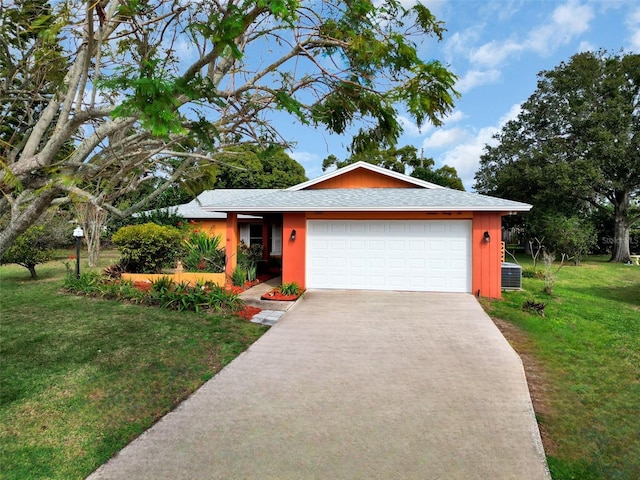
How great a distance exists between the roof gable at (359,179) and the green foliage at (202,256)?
143 inches

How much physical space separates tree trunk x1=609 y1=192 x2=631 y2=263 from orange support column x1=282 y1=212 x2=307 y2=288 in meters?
23.5

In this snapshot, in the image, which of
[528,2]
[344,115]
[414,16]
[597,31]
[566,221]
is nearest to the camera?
[414,16]

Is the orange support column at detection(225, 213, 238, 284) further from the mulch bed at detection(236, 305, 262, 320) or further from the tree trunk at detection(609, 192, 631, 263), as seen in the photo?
the tree trunk at detection(609, 192, 631, 263)

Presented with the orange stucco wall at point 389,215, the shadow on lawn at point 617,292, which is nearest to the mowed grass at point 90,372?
the orange stucco wall at point 389,215

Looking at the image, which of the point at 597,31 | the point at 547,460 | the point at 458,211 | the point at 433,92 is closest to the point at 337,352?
the point at 547,460

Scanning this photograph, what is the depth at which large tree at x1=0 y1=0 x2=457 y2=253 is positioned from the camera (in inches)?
106

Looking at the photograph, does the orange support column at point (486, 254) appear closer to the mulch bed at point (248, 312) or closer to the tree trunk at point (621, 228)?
the mulch bed at point (248, 312)

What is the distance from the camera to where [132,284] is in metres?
10.9

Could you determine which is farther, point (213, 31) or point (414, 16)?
point (414, 16)

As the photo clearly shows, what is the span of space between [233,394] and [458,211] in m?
8.50

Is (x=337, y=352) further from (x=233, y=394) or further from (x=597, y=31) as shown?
(x=597, y=31)

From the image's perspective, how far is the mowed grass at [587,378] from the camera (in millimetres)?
3395

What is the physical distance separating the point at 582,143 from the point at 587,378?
24.8 meters

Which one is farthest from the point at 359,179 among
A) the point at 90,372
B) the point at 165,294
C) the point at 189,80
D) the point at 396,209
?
the point at 189,80
